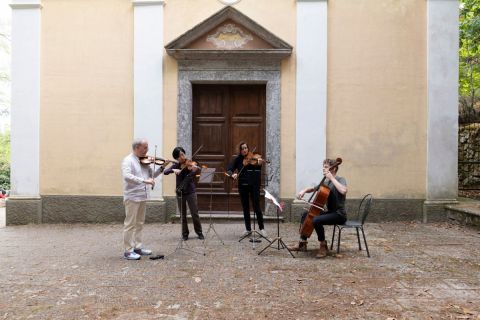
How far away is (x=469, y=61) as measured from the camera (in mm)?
13266

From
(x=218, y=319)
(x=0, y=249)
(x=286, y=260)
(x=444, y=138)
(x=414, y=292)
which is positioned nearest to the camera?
(x=218, y=319)

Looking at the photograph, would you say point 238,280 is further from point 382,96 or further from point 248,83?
point 382,96

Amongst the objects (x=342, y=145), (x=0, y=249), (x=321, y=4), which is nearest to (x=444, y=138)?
(x=342, y=145)

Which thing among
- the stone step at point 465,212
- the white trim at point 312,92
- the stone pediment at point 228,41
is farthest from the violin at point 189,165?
the stone step at point 465,212

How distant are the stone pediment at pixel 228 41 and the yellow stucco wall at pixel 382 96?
4.10 ft

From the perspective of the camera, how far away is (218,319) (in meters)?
3.53

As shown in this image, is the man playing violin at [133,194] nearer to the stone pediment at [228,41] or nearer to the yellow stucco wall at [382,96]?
the stone pediment at [228,41]

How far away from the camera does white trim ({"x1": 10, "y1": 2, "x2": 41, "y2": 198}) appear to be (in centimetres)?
867

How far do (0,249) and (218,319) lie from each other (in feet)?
14.7

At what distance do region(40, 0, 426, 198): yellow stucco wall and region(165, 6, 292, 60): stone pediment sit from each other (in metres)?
0.23

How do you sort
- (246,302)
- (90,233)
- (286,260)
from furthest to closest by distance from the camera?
1. (90,233)
2. (286,260)
3. (246,302)

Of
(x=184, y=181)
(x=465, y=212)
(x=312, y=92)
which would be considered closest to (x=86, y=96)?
(x=184, y=181)

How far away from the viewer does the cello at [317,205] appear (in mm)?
5418

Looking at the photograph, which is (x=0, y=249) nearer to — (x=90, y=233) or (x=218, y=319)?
(x=90, y=233)
